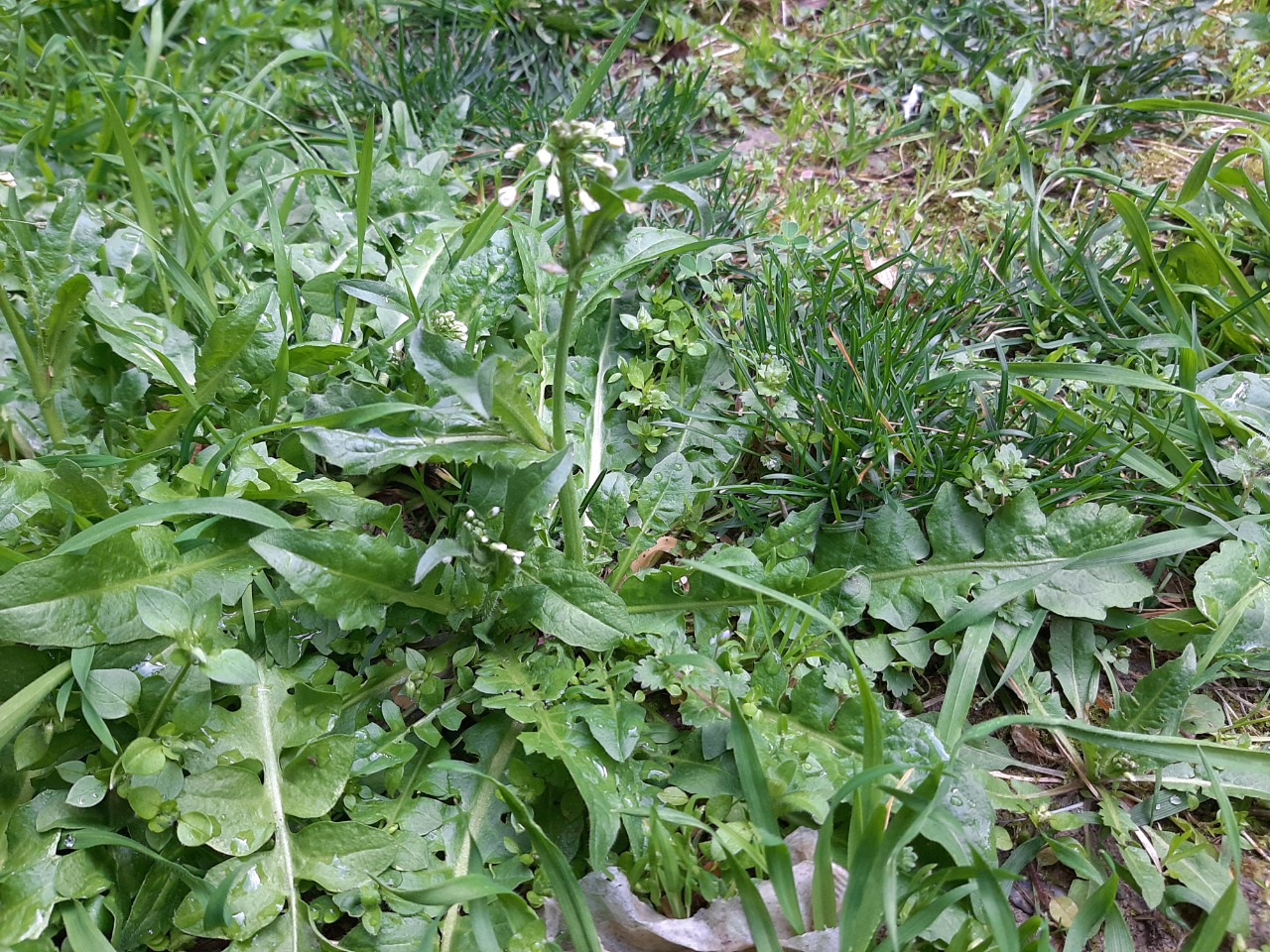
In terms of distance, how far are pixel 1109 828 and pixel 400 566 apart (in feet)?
4.87

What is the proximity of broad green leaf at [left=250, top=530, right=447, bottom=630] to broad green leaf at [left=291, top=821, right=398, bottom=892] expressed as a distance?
0.37 metres

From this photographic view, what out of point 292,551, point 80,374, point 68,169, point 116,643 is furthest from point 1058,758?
point 68,169

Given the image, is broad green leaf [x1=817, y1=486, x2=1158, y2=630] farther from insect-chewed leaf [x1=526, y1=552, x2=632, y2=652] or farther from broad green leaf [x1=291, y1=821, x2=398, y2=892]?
broad green leaf [x1=291, y1=821, x2=398, y2=892]

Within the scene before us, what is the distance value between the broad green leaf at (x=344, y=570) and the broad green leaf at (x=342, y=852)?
37cm

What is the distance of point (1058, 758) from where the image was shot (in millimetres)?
1697

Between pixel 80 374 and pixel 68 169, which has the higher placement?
pixel 68 169

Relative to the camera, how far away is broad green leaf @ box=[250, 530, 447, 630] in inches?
59.2

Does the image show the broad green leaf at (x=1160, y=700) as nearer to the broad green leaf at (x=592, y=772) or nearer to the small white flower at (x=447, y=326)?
the broad green leaf at (x=592, y=772)

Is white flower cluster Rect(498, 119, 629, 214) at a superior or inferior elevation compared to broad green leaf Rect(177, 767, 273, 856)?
superior

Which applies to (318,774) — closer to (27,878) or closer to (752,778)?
(27,878)

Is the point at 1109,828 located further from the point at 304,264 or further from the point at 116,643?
the point at 304,264

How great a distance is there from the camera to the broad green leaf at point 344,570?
1.50 metres

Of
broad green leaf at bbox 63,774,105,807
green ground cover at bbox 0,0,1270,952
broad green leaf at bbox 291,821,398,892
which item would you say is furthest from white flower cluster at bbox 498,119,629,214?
broad green leaf at bbox 63,774,105,807

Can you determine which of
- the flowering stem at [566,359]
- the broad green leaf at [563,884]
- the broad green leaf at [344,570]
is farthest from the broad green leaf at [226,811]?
the flowering stem at [566,359]
